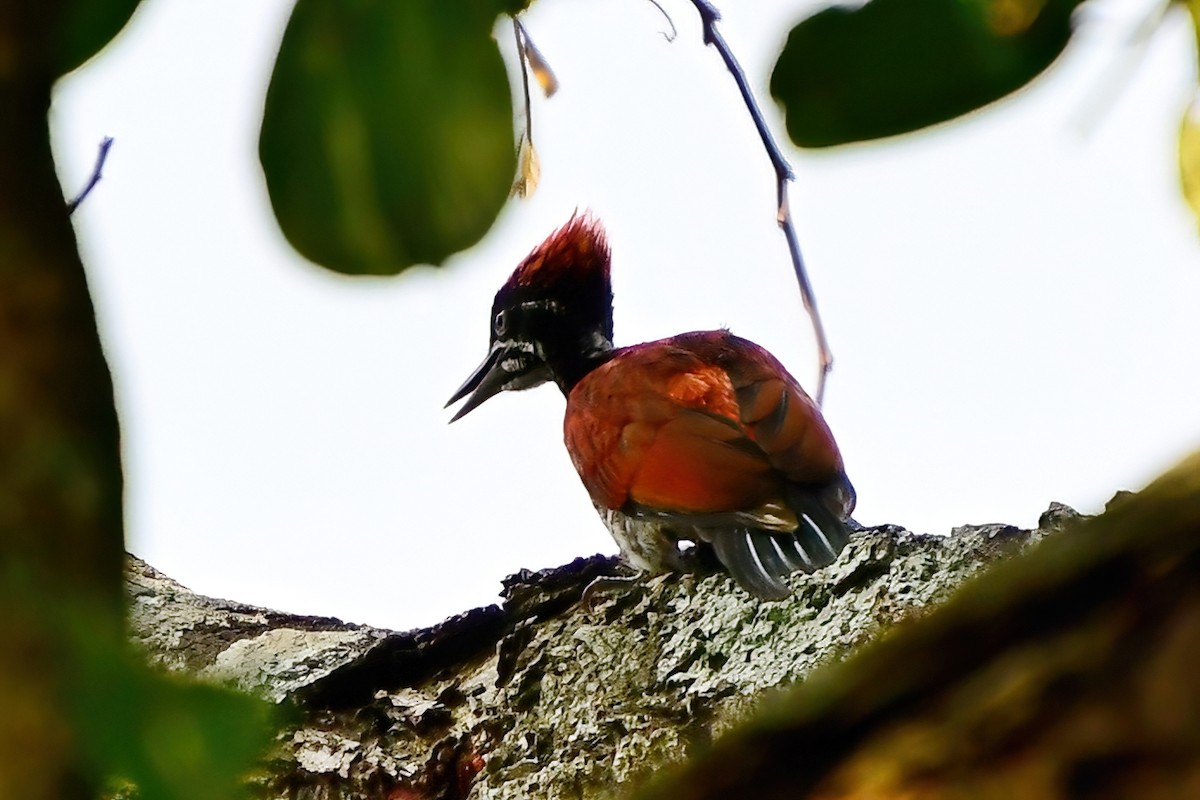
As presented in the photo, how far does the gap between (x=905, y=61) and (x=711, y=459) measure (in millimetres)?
1801

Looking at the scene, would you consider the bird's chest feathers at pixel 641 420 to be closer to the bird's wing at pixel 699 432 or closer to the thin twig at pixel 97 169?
the bird's wing at pixel 699 432

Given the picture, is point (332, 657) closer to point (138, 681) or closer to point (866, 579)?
point (866, 579)

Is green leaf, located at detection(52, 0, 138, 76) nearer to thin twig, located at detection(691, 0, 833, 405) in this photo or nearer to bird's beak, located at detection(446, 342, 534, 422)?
thin twig, located at detection(691, 0, 833, 405)

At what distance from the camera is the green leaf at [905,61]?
1.97ft

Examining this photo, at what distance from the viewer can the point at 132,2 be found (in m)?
0.56

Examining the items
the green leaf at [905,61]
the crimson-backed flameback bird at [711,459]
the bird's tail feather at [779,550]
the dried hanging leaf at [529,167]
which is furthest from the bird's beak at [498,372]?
the green leaf at [905,61]

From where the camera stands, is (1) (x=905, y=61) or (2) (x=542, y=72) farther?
(2) (x=542, y=72)

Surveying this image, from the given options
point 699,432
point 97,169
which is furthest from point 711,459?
point 97,169

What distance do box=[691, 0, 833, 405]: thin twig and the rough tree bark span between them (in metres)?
0.23

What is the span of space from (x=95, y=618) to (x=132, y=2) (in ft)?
0.98

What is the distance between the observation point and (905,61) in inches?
24.4

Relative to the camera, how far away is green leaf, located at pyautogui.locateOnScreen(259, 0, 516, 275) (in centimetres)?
55

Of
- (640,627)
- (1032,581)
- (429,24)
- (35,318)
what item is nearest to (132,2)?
(429,24)

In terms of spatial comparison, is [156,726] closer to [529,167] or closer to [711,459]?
[529,167]
